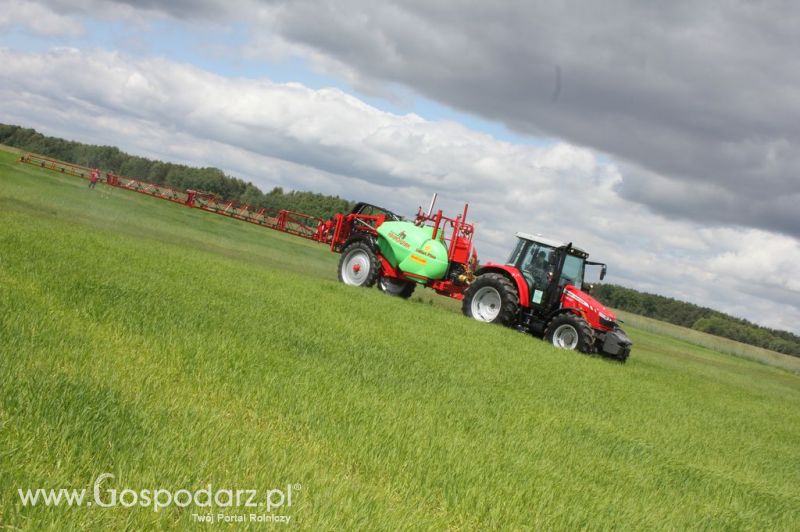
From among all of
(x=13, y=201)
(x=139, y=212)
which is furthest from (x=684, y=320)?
(x=13, y=201)

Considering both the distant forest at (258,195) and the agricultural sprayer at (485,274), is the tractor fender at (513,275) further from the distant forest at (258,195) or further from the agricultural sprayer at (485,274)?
the distant forest at (258,195)

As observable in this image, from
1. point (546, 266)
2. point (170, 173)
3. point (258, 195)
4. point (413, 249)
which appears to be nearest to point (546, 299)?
point (546, 266)

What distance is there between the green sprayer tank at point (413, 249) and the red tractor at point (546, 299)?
3.78 feet

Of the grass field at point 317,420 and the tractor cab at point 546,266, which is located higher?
the tractor cab at point 546,266

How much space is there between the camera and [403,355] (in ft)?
30.2

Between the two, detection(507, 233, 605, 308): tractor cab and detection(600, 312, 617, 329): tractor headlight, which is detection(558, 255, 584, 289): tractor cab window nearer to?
detection(507, 233, 605, 308): tractor cab

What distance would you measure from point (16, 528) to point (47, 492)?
288mm

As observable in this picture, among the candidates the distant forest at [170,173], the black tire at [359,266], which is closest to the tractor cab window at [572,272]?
the black tire at [359,266]

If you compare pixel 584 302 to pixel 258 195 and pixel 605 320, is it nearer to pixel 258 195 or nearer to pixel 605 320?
pixel 605 320

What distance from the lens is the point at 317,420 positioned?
17.0 feet

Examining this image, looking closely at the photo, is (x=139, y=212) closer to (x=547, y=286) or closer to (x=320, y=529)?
(x=547, y=286)

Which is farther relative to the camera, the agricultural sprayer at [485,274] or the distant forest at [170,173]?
the distant forest at [170,173]

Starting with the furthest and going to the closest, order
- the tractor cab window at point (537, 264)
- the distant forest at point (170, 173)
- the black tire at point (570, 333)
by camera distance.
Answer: the distant forest at point (170, 173), the tractor cab window at point (537, 264), the black tire at point (570, 333)

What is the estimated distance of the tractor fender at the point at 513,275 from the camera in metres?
16.8
